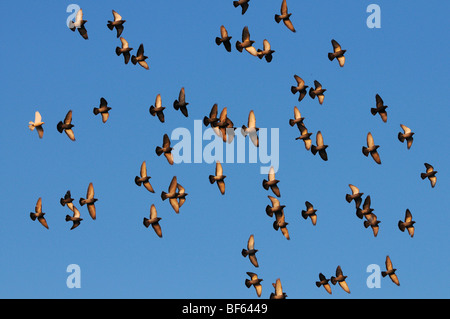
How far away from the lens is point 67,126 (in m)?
54.0

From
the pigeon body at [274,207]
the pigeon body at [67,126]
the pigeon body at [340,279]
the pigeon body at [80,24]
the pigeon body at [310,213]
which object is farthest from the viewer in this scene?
the pigeon body at [310,213]

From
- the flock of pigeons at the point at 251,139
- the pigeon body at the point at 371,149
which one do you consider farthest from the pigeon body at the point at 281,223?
the pigeon body at the point at 371,149

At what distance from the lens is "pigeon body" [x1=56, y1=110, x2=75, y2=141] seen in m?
53.9

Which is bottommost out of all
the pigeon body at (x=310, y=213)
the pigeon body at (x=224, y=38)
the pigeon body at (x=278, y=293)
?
the pigeon body at (x=278, y=293)

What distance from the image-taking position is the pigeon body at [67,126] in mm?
53875

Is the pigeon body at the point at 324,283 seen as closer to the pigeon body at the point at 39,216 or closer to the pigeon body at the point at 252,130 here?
the pigeon body at the point at 252,130

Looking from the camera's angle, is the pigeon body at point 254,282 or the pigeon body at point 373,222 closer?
the pigeon body at point 254,282

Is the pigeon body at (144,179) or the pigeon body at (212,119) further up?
the pigeon body at (212,119)

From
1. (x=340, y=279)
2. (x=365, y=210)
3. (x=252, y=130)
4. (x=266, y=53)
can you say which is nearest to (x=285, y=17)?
(x=266, y=53)

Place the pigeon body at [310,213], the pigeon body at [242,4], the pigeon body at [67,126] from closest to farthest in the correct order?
the pigeon body at [242,4] < the pigeon body at [67,126] < the pigeon body at [310,213]

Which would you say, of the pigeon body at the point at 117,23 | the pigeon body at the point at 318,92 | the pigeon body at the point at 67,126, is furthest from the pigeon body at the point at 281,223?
the pigeon body at the point at 117,23

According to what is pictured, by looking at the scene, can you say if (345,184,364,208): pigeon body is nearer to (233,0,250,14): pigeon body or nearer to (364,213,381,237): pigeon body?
(364,213,381,237): pigeon body

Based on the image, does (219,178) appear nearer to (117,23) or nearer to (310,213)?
(310,213)
